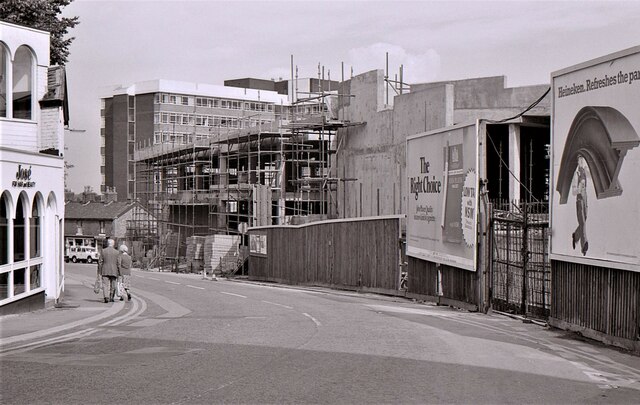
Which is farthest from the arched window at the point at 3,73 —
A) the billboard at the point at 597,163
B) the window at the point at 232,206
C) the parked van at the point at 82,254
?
the parked van at the point at 82,254

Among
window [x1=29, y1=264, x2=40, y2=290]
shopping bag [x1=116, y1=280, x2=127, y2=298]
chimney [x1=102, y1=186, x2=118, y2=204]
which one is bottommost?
shopping bag [x1=116, y1=280, x2=127, y2=298]

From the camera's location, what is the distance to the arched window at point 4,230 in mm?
17453

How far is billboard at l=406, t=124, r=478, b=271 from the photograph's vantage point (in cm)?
2059

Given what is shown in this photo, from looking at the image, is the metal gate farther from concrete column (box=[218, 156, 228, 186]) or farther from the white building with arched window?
concrete column (box=[218, 156, 228, 186])

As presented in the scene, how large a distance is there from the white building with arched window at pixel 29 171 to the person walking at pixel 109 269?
1236mm

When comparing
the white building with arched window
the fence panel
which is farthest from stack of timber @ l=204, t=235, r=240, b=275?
the white building with arched window

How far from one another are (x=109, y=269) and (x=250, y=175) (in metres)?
33.2

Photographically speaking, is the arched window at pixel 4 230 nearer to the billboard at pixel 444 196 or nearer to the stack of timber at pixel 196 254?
the billboard at pixel 444 196

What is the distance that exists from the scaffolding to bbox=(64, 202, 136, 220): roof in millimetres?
13967

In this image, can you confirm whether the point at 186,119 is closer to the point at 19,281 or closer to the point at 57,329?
the point at 19,281

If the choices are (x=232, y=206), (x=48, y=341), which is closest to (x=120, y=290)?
(x=48, y=341)

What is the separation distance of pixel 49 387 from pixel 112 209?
8572 centimetres

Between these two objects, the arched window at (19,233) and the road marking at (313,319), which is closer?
the road marking at (313,319)

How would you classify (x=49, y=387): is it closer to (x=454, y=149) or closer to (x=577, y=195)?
(x=577, y=195)
